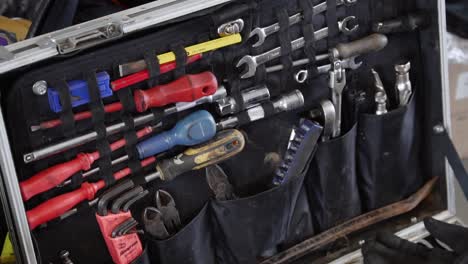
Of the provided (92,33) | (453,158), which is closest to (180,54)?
(92,33)

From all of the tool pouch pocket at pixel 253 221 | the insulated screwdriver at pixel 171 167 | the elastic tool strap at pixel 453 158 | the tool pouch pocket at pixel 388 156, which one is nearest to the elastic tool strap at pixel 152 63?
the insulated screwdriver at pixel 171 167

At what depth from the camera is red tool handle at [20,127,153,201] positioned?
0.97m

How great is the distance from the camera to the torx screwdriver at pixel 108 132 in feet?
3.17

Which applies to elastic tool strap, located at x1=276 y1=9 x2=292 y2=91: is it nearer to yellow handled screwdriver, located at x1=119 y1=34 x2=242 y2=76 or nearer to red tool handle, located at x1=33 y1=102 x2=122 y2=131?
yellow handled screwdriver, located at x1=119 y1=34 x2=242 y2=76

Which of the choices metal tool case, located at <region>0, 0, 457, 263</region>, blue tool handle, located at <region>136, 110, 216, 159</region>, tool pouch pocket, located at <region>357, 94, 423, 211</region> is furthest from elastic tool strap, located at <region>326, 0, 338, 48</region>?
blue tool handle, located at <region>136, 110, 216, 159</region>

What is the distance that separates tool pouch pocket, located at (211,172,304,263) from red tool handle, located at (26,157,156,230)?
0.67 ft

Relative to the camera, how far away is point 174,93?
1016mm

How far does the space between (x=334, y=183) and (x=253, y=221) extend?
0.52 feet

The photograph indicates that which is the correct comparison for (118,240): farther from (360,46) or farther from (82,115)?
(360,46)

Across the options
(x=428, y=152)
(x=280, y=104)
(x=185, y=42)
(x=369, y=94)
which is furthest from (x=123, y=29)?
(x=428, y=152)

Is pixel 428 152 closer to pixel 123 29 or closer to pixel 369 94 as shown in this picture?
pixel 369 94

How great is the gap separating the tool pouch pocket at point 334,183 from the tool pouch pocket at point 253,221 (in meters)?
0.04

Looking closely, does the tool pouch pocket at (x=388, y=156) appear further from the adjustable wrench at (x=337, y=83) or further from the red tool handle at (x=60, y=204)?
the red tool handle at (x=60, y=204)

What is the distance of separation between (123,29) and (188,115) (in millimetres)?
171
